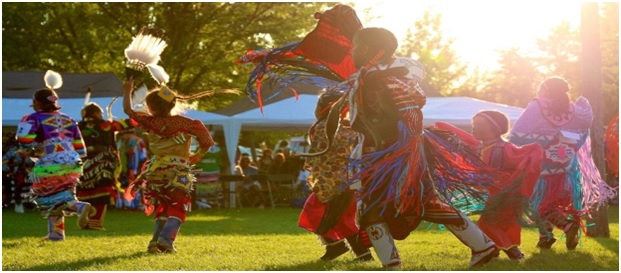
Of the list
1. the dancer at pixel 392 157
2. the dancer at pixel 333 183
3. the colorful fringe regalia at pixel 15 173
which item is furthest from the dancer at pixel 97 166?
the colorful fringe regalia at pixel 15 173

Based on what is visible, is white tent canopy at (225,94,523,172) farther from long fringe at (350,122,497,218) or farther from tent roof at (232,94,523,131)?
long fringe at (350,122,497,218)

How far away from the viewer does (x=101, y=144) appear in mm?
10102

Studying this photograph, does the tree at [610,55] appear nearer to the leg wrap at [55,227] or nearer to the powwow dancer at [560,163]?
the powwow dancer at [560,163]

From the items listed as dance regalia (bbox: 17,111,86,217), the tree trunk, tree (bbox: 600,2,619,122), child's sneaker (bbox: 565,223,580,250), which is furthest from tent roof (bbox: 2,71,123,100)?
child's sneaker (bbox: 565,223,580,250)

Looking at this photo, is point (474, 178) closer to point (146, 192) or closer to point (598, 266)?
point (598, 266)

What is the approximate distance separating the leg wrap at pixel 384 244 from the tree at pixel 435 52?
130 ft

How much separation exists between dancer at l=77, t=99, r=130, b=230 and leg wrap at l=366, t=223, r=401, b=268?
16.1 feet

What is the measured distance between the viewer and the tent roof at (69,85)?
1694 cm

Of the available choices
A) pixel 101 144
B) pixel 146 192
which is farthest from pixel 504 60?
pixel 146 192

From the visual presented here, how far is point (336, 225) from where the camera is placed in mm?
6172

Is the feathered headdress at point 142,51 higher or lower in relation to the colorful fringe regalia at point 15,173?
higher

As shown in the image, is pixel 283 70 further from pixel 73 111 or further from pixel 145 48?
pixel 73 111

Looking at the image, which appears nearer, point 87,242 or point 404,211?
point 404,211

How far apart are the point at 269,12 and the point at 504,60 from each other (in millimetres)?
21421
